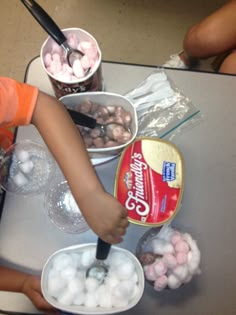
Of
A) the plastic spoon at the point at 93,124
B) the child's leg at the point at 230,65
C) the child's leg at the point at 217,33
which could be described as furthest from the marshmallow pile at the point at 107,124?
the child's leg at the point at 217,33

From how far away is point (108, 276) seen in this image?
0.50m

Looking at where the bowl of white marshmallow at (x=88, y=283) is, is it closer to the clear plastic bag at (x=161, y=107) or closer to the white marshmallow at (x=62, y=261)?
the white marshmallow at (x=62, y=261)

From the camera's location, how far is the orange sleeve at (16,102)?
539 mm

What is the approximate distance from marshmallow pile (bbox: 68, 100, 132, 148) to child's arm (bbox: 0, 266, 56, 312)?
8.7 inches

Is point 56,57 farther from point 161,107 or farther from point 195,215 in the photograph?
point 195,215

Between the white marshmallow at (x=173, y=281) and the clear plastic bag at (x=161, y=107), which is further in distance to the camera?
the clear plastic bag at (x=161, y=107)

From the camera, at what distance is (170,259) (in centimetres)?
51

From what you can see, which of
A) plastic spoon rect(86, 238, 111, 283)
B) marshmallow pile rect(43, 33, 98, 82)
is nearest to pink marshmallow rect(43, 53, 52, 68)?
marshmallow pile rect(43, 33, 98, 82)

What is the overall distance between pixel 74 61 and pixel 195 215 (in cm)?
31

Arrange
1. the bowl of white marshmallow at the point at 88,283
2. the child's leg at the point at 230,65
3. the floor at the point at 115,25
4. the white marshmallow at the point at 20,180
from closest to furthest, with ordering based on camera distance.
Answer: the bowl of white marshmallow at the point at 88,283 < the white marshmallow at the point at 20,180 < the child's leg at the point at 230,65 < the floor at the point at 115,25

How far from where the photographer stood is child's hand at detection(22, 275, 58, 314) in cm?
52

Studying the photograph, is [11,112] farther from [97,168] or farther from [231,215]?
[231,215]

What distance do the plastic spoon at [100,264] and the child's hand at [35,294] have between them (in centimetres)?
8

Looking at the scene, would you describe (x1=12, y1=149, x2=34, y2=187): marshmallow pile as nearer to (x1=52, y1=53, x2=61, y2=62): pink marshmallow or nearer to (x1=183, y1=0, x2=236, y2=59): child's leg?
(x1=52, y1=53, x2=61, y2=62): pink marshmallow
